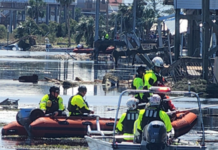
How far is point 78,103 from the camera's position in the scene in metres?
15.7

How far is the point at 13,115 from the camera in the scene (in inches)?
764

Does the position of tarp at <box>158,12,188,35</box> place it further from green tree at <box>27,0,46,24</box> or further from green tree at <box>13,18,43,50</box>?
green tree at <box>27,0,46,24</box>

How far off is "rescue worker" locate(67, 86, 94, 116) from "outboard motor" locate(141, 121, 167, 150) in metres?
5.58

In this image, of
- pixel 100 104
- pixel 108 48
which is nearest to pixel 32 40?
pixel 108 48

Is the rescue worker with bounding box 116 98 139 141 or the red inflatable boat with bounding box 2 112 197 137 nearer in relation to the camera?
the rescue worker with bounding box 116 98 139 141

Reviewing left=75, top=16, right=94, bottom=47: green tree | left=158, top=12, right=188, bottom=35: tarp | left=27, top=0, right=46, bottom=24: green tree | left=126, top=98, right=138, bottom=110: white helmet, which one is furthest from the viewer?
left=27, top=0, right=46, bottom=24: green tree

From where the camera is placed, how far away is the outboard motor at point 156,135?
1013 centimetres

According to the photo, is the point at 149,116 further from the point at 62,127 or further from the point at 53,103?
the point at 53,103

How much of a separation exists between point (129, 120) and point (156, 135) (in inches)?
74.6

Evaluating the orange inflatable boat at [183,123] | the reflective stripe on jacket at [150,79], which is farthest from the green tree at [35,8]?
the reflective stripe on jacket at [150,79]

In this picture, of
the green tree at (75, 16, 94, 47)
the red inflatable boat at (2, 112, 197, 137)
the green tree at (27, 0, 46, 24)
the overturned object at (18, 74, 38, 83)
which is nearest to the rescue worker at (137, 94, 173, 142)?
the red inflatable boat at (2, 112, 197, 137)

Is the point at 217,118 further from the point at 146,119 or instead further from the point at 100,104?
the point at 146,119

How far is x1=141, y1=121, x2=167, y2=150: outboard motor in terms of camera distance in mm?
10133

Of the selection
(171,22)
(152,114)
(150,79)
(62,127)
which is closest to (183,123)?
(150,79)
